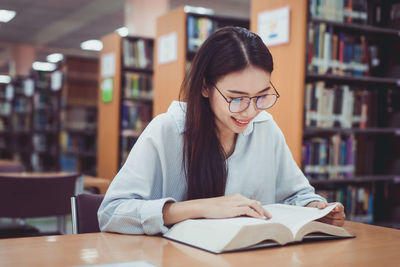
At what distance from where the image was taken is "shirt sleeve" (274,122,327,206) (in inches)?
62.6

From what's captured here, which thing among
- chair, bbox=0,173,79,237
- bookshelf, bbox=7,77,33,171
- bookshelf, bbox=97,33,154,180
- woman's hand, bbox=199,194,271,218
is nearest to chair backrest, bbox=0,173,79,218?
chair, bbox=0,173,79,237

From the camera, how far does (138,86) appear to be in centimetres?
560

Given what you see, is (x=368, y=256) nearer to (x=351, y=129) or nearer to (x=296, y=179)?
(x=296, y=179)

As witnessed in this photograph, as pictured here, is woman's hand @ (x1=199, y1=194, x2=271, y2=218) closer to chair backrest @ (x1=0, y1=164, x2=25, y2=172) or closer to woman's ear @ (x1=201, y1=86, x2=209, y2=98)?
woman's ear @ (x1=201, y1=86, x2=209, y2=98)

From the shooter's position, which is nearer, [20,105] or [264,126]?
[264,126]

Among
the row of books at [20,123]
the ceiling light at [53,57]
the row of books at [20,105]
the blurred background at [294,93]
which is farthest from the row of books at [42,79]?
the ceiling light at [53,57]

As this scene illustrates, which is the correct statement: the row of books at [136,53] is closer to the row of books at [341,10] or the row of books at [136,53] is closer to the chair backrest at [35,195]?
the row of books at [341,10]

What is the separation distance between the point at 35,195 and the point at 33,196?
0.01 metres

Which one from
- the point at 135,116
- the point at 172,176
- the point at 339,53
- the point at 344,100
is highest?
the point at 339,53

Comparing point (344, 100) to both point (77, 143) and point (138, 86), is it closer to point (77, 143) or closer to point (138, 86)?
point (138, 86)

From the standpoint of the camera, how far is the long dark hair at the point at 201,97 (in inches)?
55.5

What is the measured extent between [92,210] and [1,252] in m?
0.40

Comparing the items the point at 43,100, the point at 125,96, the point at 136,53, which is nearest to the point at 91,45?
the point at 43,100

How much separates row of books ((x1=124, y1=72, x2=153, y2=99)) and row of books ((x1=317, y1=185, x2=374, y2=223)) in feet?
8.81
